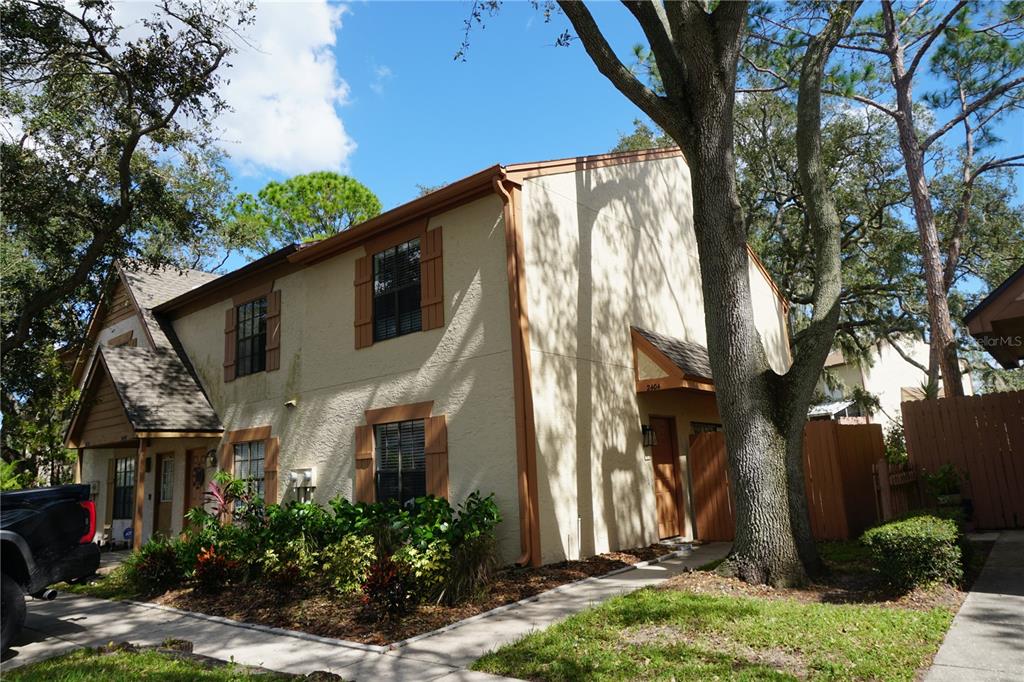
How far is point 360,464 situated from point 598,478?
13.1ft

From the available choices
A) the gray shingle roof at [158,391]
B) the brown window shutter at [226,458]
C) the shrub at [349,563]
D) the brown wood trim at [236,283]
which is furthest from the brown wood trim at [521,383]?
the gray shingle roof at [158,391]

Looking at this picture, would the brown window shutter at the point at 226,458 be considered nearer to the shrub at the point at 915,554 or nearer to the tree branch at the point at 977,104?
the shrub at the point at 915,554

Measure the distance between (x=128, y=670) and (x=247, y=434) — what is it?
844 cm

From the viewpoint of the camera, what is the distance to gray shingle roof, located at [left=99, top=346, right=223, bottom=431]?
13.3 m

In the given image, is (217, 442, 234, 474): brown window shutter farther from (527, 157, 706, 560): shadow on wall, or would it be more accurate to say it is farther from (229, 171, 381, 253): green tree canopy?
(229, 171, 381, 253): green tree canopy

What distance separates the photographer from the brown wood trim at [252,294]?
13969mm

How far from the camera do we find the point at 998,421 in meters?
10.9

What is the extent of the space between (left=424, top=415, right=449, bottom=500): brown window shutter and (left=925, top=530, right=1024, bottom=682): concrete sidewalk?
6404 millimetres

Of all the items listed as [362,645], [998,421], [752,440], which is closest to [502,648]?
[362,645]

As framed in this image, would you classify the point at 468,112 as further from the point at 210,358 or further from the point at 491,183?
the point at 210,358

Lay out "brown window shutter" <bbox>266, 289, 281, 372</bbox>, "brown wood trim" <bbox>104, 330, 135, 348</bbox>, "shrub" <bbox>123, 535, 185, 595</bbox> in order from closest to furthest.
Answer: "shrub" <bbox>123, 535, 185, 595</bbox> → "brown window shutter" <bbox>266, 289, 281, 372</bbox> → "brown wood trim" <bbox>104, 330, 135, 348</bbox>

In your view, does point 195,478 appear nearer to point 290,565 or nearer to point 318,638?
point 290,565

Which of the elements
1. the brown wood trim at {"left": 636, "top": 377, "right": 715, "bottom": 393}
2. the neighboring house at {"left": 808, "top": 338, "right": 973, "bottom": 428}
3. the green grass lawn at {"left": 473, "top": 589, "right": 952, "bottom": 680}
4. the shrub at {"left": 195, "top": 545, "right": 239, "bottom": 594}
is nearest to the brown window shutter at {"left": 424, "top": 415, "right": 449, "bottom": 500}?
the shrub at {"left": 195, "top": 545, "right": 239, "bottom": 594}

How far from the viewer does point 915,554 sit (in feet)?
21.2
